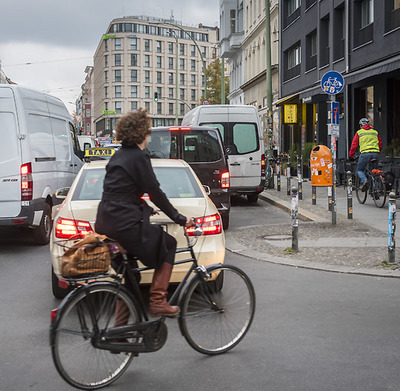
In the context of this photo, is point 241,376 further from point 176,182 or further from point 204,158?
point 204,158

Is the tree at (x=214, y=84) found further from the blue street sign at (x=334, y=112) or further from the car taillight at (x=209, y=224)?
the car taillight at (x=209, y=224)

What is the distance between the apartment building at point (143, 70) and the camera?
384 ft

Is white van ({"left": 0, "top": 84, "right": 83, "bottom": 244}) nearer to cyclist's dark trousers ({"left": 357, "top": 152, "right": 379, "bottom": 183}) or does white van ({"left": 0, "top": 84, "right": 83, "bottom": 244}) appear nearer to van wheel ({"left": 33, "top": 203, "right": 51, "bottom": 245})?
van wheel ({"left": 33, "top": 203, "right": 51, "bottom": 245})

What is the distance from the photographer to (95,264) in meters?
3.97

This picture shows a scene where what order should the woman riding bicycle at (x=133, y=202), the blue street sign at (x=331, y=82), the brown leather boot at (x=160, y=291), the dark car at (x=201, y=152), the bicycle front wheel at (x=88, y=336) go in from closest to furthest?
the bicycle front wheel at (x=88, y=336) < the woman riding bicycle at (x=133, y=202) < the brown leather boot at (x=160, y=291) < the dark car at (x=201, y=152) < the blue street sign at (x=331, y=82)

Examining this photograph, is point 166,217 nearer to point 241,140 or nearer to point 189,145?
point 189,145

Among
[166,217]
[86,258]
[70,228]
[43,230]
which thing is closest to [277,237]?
[43,230]

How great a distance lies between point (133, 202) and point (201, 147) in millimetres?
8011

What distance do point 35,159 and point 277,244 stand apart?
4.00 metres

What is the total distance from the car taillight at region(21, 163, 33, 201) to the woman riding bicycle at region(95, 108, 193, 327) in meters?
5.78

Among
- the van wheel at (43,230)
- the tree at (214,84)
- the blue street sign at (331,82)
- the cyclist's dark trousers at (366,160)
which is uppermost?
the tree at (214,84)

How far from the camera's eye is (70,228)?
5980mm

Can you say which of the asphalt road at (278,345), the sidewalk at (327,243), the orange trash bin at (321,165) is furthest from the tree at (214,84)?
the asphalt road at (278,345)

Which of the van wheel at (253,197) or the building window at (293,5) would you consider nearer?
the van wheel at (253,197)
